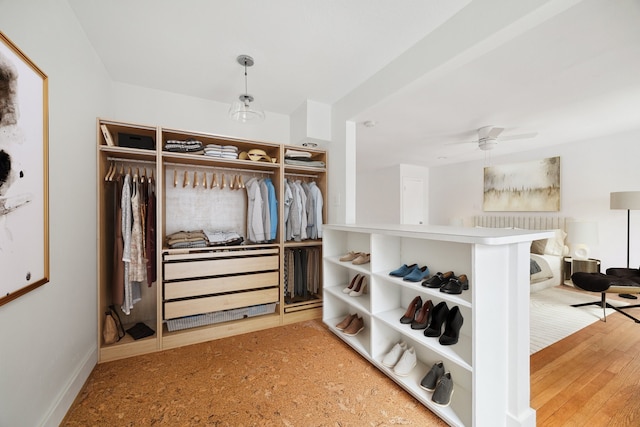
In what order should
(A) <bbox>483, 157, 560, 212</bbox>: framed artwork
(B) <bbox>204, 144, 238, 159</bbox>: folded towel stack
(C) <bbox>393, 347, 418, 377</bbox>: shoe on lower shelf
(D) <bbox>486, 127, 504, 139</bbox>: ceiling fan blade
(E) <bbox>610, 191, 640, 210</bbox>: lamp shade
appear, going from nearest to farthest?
(C) <bbox>393, 347, 418, 377</bbox>: shoe on lower shelf → (B) <bbox>204, 144, 238, 159</bbox>: folded towel stack → (E) <bbox>610, 191, 640, 210</bbox>: lamp shade → (D) <bbox>486, 127, 504, 139</bbox>: ceiling fan blade → (A) <bbox>483, 157, 560, 212</bbox>: framed artwork

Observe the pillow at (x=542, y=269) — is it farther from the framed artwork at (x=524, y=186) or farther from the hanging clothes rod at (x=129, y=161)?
the hanging clothes rod at (x=129, y=161)

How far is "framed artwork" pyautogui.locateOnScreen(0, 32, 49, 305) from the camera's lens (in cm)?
98

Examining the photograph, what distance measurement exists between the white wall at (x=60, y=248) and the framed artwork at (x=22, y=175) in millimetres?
89

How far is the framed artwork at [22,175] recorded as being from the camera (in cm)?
98

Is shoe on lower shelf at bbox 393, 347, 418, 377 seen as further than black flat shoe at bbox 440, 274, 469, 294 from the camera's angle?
Yes

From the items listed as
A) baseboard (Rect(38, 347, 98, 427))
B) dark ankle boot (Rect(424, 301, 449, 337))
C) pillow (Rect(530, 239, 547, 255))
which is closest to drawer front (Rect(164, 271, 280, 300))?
baseboard (Rect(38, 347, 98, 427))

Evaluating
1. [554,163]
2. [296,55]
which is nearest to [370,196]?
[554,163]

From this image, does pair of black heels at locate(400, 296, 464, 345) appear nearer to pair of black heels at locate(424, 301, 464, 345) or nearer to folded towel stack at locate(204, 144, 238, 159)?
pair of black heels at locate(424, 301, 464, 345)

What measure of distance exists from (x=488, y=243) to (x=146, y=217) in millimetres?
2513

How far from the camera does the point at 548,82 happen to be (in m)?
2.24

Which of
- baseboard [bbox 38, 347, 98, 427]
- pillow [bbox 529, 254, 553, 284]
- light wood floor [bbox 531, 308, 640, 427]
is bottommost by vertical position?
light wood floor [bbox 531, 308, 640, 427]

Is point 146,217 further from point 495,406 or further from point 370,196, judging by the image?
point 370,196

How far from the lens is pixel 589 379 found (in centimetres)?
180

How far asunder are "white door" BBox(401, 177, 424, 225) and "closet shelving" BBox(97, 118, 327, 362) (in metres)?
4.04
